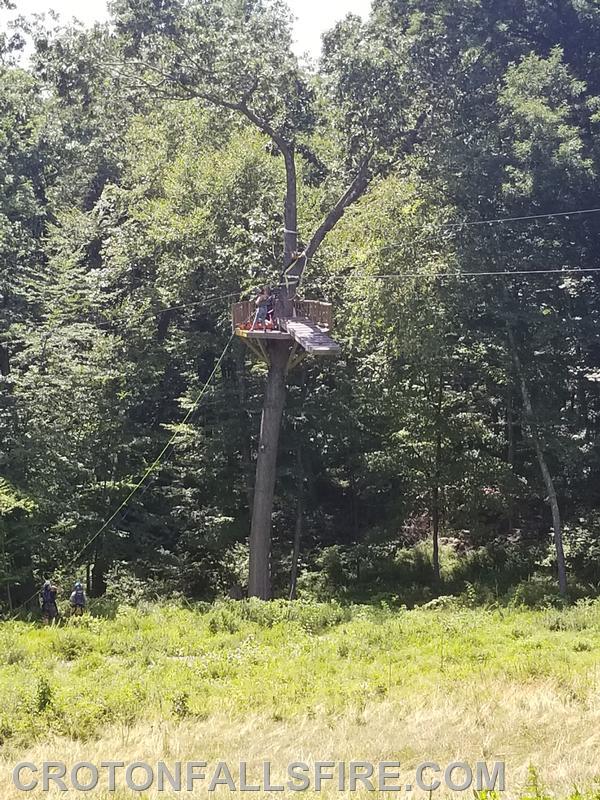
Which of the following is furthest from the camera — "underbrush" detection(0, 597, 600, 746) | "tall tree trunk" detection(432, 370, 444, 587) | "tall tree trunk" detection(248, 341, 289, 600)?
"tall tree trunk" detection(432, 370, 444, 587)

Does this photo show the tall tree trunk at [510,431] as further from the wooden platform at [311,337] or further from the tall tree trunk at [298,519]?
the wooden platform at [311,337]

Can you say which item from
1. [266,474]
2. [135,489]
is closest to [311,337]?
[266,474]

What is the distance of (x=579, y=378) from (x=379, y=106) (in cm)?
909

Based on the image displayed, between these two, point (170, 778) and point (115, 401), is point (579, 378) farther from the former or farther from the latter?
point (170, 778)

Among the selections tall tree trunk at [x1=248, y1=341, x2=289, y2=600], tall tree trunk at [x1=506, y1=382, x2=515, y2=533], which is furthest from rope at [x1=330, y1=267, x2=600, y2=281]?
tall tree trunk at [x1=506, y1=382, x2=515, y2=533]

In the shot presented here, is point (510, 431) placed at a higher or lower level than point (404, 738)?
higher

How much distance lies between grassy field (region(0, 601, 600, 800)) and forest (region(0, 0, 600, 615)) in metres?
Result: 4.77

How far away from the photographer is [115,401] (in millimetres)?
24906

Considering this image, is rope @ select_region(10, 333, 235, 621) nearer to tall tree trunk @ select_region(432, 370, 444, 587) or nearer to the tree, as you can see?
the tree

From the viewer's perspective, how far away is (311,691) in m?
11.6

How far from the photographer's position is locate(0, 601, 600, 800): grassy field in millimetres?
8859

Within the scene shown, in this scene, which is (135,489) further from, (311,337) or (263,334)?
(311,337)

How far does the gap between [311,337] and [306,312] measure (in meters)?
2.25

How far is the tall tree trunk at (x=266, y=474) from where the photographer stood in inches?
833
